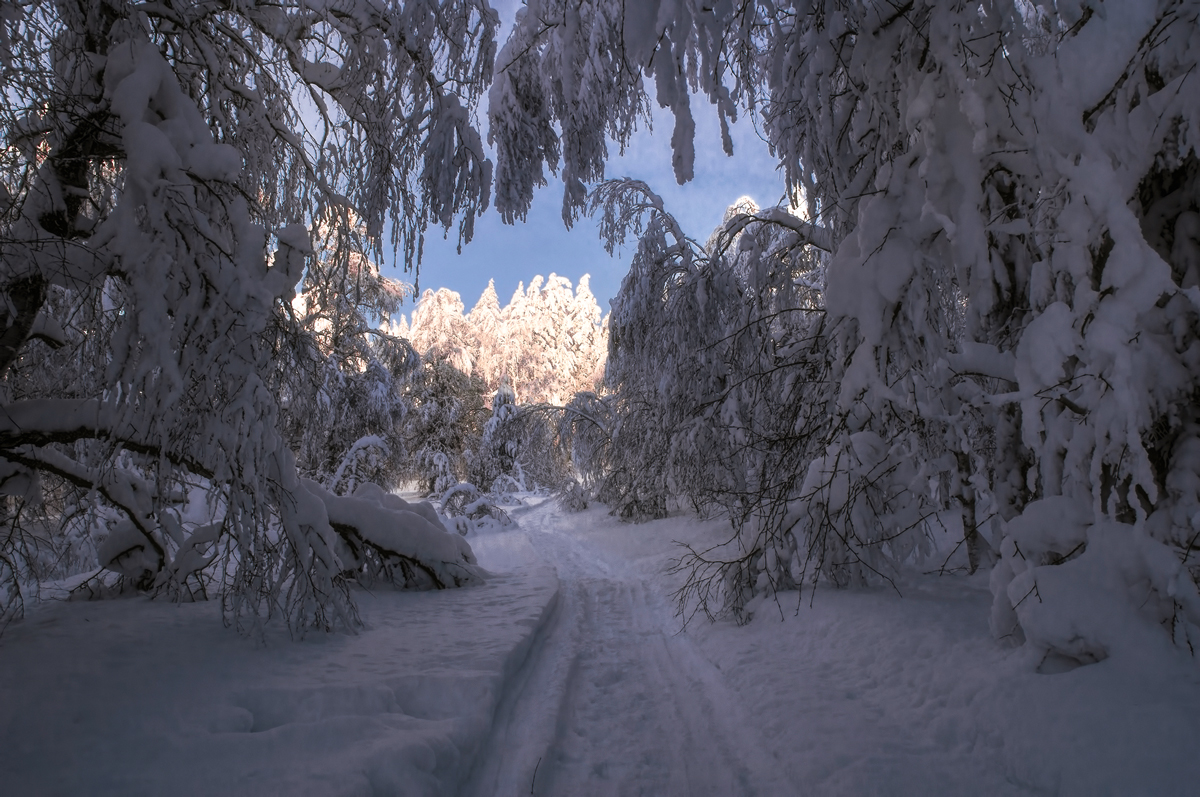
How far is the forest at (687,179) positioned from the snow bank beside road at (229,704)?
1.50 ft

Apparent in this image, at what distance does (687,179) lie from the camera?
2.17 m

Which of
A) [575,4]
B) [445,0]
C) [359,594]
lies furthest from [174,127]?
[359,594]

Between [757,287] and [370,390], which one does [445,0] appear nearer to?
[757,287]

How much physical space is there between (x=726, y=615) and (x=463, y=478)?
18481mm

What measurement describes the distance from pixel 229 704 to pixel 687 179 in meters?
3.33

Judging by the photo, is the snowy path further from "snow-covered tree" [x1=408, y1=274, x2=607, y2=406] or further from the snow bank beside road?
"snow-covered tree" [x1=408, y1=274, x2=607, y2=406]

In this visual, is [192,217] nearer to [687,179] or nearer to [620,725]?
[687,179]

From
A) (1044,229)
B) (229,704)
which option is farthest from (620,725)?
(1044,229)

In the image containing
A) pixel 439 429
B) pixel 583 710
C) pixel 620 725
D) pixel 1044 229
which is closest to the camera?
pixel 1044 229

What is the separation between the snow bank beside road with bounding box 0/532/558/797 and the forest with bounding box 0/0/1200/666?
1.50 feet

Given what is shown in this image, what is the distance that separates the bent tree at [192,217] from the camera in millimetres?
2629

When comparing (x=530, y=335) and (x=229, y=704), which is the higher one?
(x=530, y=335)

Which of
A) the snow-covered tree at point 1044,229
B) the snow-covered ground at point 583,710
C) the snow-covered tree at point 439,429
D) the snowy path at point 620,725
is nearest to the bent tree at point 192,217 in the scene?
the snow-covered ground at point 583,710

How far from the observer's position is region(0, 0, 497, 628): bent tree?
2629 millimetres
